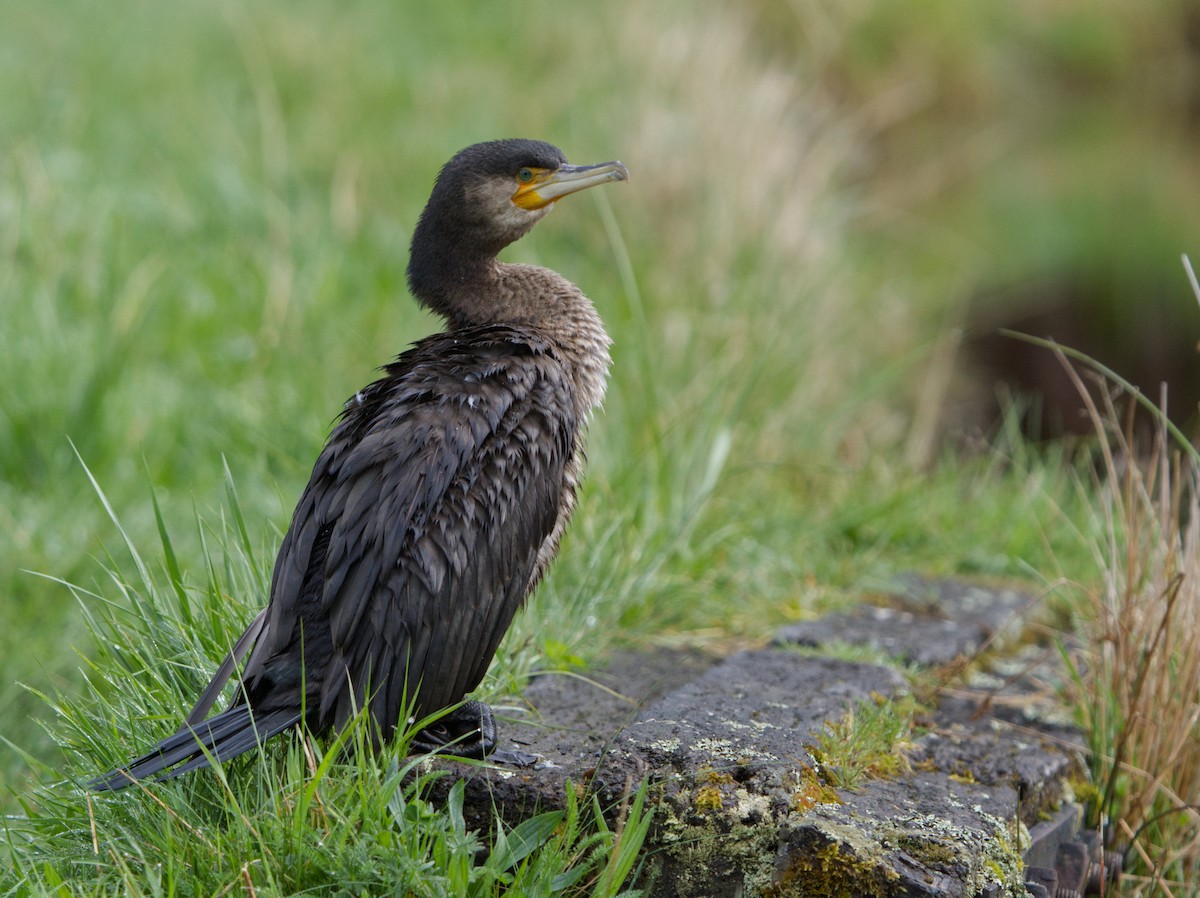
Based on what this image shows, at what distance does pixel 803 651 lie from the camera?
10.6 feet

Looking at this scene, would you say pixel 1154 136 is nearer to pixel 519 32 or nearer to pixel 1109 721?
pixel 519 32

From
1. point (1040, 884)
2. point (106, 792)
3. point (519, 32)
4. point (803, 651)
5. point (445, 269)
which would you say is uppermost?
point (519, 32)

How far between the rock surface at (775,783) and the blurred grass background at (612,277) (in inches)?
15.9

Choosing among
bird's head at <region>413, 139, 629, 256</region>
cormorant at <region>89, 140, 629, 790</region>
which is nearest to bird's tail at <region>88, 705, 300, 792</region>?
cormorant at <region>89, 140, 629, 790</region>

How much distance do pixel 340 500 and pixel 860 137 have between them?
769 cm

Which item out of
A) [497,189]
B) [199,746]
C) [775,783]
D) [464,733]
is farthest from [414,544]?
[497,189]

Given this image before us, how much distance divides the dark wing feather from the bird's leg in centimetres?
6

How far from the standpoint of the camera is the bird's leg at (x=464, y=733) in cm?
253

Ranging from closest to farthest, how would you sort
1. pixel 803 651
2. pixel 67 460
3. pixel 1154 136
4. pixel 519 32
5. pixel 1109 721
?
1. pixel 1109 721
2. pixel 803 651
3. pixel 67 460
4. pixel 519 32
5. pixel 1154 136

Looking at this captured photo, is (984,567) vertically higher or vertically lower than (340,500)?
lower

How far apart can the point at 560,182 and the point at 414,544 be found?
109cm

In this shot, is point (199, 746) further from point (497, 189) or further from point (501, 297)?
point (497, 189)

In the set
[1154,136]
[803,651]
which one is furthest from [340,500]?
[1154,136]

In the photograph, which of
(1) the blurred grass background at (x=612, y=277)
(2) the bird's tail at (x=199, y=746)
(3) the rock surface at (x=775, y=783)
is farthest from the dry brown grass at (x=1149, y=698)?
(2) the bird's tail at (x=199, y=746)
